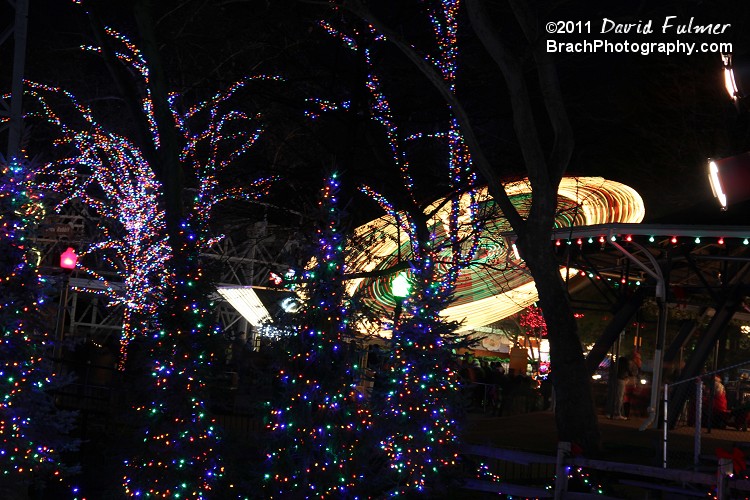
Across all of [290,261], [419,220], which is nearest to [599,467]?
[290,261]

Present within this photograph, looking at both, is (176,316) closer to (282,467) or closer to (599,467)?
(282,467)

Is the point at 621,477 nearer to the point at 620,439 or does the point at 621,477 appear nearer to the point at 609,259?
the point at 620,439

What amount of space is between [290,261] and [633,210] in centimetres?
1170

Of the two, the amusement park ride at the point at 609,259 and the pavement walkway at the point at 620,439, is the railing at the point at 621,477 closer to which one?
the pavement walkway at the point at 620,439

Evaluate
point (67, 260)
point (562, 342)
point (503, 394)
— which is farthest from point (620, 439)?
point (67, 260)

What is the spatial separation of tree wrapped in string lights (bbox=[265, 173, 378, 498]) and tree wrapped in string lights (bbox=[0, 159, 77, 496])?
2535mm

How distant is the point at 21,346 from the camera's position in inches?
386

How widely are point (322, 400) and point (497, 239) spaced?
15.3 metres

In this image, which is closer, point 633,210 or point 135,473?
point 135,473

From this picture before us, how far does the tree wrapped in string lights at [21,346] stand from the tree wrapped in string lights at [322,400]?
254cm

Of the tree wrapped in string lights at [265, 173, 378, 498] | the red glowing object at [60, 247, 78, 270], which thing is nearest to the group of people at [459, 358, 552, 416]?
the red glowing object at [60, 247, 78, 270]

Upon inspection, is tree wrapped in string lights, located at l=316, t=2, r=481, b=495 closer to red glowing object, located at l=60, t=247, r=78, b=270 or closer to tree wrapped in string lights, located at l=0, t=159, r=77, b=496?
tree wrapped in string lights, located at l=0, t=159, r=77, b=496

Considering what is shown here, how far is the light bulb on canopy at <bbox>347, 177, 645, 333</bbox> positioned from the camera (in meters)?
20.5

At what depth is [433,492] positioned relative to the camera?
13.0 metres
